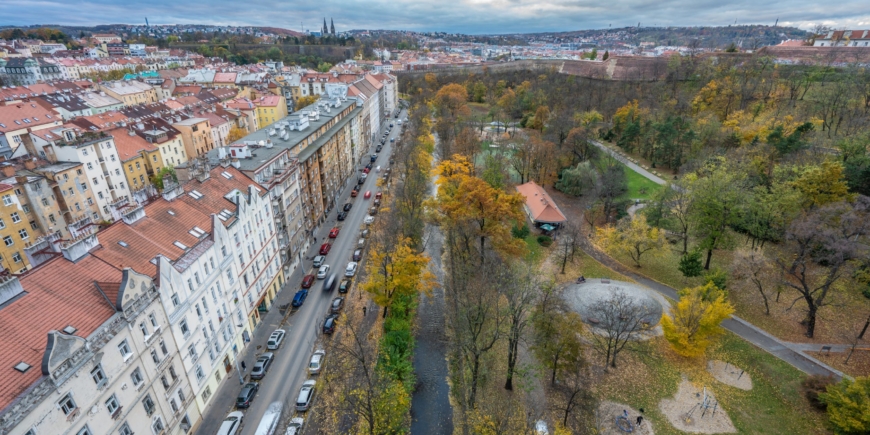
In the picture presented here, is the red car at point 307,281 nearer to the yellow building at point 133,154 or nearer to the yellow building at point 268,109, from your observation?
the yellow building at point 133,154

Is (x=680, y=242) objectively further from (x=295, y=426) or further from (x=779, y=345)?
(x=295, y=426)

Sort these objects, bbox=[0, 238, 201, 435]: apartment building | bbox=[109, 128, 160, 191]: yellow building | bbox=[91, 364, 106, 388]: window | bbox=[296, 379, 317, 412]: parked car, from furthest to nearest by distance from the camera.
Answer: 1. bbox=[109, 128, 160, 191]: yellow building
2. bbox=[296, 379, 317, 412]: parked car
3. bbox=[91, 364, 106, 388]: window
4. bbox=[0, 238, 201, 435]: apartment building

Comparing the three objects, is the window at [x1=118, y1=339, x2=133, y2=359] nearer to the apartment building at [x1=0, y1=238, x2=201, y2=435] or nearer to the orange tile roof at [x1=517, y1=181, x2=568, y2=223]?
the apartment building at [x1=0, y1=238, x2=201, y2=435]

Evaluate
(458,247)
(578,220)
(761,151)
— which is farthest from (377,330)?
(761,151)

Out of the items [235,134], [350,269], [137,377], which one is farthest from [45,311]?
[235,134]

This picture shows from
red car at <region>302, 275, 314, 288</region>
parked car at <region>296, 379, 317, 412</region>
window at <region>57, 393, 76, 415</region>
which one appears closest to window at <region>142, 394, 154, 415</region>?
window at <region>57, 393, 76, 415</region>
